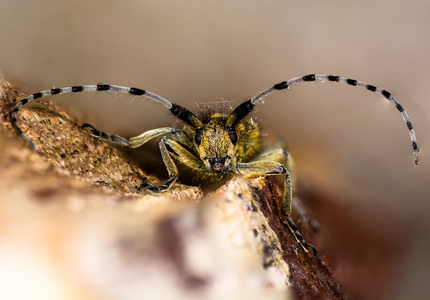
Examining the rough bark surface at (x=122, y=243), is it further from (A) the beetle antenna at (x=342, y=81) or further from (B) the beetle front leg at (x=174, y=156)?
(A) the beetle antenna at (x=342, y=81)

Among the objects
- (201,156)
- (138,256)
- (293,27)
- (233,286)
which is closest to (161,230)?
(138,256)

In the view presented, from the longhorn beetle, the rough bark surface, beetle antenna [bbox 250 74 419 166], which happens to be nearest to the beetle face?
the longhorn beetle

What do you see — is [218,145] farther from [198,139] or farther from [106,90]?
[106,90]

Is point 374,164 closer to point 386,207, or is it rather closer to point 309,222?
point 386,207

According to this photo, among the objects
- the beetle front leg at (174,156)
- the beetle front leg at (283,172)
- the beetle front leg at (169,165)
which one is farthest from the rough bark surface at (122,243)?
the beetle front leg at (174,156)

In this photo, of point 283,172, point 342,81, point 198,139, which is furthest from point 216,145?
point 342,81

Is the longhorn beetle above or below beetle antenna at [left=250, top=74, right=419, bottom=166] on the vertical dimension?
below

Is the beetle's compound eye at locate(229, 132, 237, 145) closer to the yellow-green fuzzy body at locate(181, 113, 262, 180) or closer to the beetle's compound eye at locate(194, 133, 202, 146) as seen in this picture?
the yellow-green fuzzy body at locate(181, 113, 262, 180)
